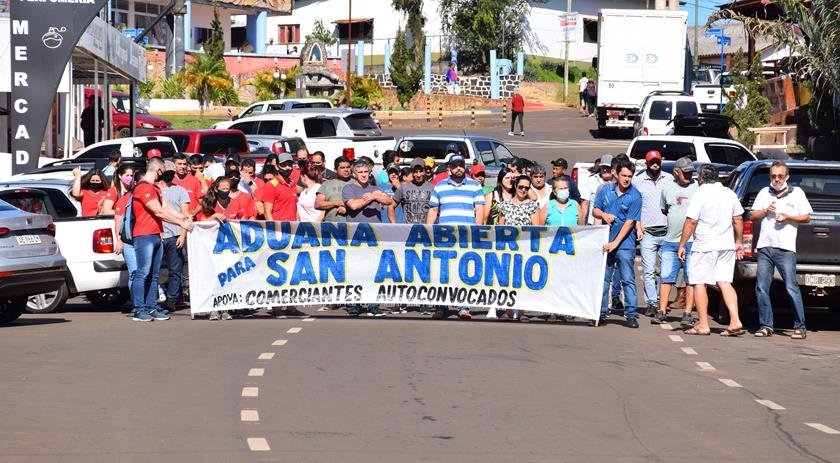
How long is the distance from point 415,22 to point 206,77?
55.4 ft

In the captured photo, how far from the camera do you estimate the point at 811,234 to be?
54.2ft

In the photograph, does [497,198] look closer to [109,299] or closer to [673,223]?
[673,223]

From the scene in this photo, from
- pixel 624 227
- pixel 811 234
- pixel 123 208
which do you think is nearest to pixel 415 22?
pixel 123 208

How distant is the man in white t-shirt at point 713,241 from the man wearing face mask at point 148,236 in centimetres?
582

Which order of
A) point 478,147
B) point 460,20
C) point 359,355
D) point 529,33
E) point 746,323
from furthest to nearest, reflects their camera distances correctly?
point 529,33
point 460,20
point 478,147
point 746,323
point 359,355

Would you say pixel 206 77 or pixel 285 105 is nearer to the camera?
pixel 285 105

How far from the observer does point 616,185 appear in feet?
56.9

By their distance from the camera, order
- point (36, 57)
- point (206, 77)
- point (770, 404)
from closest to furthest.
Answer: point (770, 404) → point (36, 57) → point (206, 77)

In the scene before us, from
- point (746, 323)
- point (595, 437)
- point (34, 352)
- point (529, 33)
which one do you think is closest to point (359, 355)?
point (34, 352)

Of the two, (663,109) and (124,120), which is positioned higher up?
(663,109)

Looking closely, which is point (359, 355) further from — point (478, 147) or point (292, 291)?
point (478, 147)

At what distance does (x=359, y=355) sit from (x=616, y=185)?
15.7ft

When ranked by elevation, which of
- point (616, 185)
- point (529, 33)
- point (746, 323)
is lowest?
point (746, 323)

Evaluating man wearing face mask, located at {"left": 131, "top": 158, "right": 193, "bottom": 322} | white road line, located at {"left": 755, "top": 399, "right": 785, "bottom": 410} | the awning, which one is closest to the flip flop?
white road line, located at {"left": 755, "top": 399, "right": 785, "bottom": 410}
